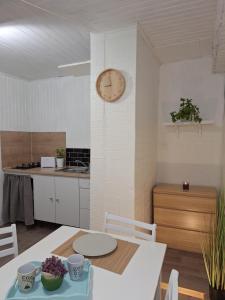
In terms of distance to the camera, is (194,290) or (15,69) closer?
(194,290)

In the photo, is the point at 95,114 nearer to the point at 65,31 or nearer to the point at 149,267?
the point at 65,31

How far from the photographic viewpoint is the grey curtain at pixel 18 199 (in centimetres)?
326

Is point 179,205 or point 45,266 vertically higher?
point 45,266

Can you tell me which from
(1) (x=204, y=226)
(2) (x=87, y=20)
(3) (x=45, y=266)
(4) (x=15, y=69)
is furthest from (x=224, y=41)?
(4) (x=15, y=69)

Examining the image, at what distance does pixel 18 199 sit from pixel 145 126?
7.38 feet

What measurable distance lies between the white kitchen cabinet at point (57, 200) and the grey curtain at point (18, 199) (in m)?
0.09

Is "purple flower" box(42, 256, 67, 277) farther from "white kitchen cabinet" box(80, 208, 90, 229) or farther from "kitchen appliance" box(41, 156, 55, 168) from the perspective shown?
"kitchen appliance" box(41, 156, 55, 168)

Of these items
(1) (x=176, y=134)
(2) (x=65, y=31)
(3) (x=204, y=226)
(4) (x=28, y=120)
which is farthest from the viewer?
(4) (x=28, y=120)

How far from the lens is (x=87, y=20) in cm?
190

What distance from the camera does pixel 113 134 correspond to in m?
2.20

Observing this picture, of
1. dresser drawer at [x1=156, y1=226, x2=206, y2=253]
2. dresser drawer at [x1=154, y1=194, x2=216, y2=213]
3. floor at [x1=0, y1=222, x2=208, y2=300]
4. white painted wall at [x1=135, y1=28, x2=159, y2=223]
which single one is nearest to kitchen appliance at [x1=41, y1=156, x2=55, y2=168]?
floor at [x1=0, y1=222, x2=208, y2=300]

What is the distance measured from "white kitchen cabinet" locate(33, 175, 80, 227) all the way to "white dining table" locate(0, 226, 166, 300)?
1.67m

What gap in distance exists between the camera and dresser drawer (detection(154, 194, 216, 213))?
2.49m

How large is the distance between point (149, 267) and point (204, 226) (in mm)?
1663
